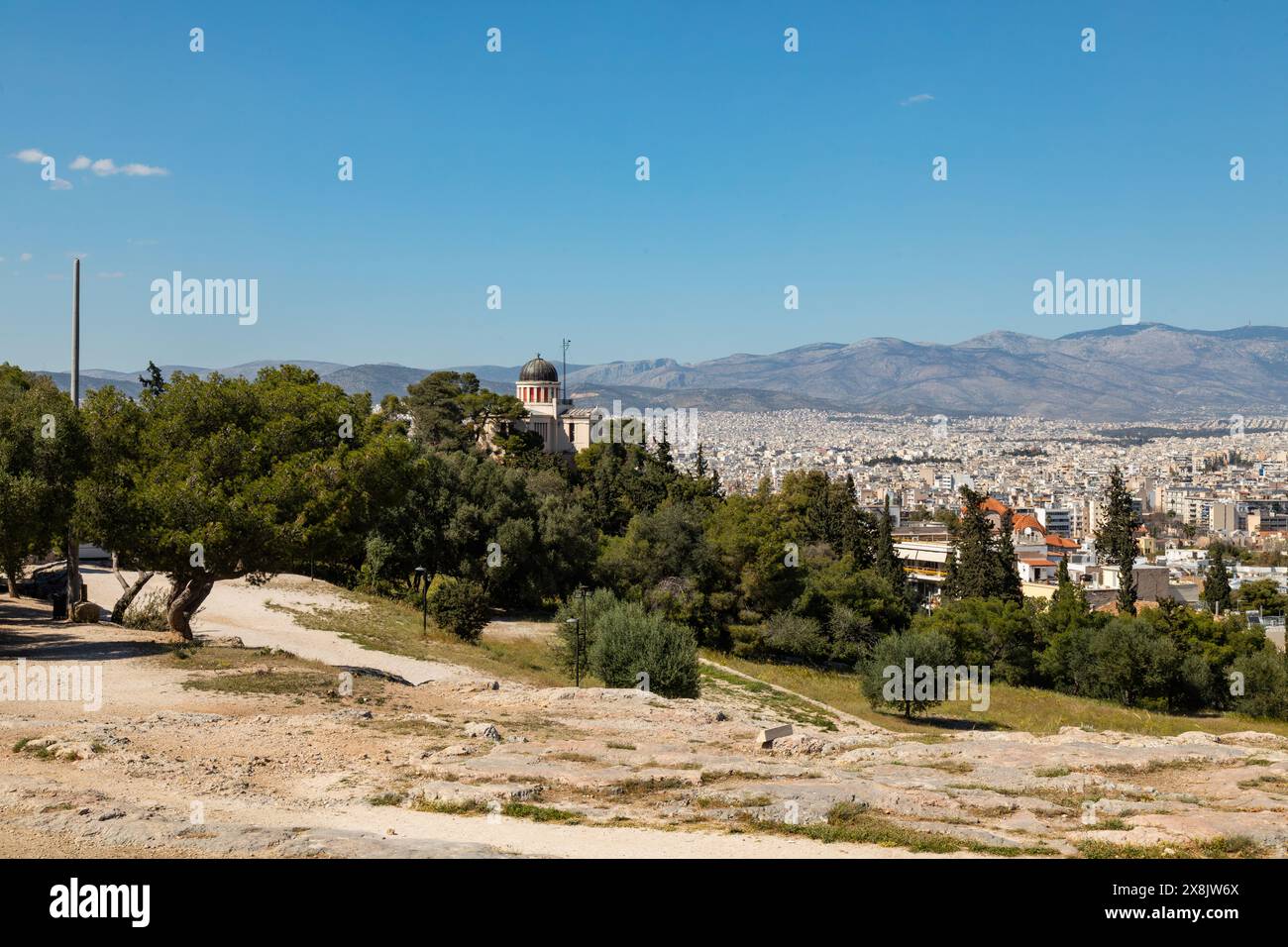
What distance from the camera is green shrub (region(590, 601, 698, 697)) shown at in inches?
869

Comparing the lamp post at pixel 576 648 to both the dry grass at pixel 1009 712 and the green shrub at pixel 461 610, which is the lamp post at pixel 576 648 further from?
the dry grass at pixel 1009 712

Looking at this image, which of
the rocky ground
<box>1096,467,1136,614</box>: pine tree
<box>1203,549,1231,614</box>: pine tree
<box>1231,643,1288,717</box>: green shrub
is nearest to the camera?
the rocky ground

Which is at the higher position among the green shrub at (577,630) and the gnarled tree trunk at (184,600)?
the gnarled tree trunk at (184,600)

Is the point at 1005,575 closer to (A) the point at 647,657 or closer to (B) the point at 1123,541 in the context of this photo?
(B) the point at 1123,541

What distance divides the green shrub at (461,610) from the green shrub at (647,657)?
7978mm

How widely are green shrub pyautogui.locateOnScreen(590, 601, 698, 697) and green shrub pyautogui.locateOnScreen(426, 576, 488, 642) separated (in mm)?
7978

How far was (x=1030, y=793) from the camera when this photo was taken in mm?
11758

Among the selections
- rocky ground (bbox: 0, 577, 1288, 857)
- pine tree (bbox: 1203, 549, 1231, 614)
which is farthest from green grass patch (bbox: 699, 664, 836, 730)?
pine tree (bbox: 1203, 549, 1231, 614)

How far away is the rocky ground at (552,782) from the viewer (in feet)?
30.8

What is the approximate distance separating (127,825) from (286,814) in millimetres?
1406

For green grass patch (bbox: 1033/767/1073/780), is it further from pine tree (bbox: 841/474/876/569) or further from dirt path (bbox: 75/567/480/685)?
Answer: pine tree (bbox: 841/474/876/569)

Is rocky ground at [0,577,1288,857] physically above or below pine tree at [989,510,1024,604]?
above

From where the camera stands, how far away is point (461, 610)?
3036 cm

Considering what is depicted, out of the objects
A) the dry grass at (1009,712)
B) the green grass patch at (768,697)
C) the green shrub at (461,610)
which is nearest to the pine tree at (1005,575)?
the dry grass at (1009,712)
